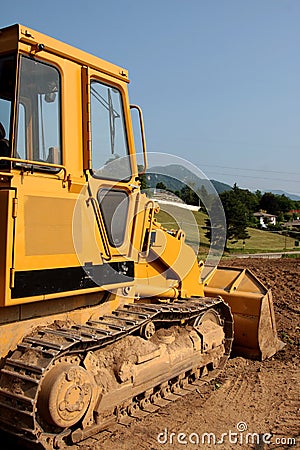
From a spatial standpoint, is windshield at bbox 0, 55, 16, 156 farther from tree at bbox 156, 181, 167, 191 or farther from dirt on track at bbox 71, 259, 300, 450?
dirt on track at bbox 71, 259, 300, 450

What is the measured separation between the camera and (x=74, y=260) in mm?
5375

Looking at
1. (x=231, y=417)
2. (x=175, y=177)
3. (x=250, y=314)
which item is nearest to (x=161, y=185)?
(x=175, y=177)

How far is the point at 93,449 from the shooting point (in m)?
5.19

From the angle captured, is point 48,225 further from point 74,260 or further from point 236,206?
point 236,206

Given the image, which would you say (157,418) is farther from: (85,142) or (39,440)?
(85,142)

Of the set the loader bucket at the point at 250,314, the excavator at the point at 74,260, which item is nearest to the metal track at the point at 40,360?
the excavator at the point at 74,260

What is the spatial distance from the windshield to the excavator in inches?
0.5

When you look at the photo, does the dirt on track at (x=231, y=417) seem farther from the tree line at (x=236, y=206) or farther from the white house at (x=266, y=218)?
the white house at (x=266, y=218)

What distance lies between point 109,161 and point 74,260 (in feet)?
4.18

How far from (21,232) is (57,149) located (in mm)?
1022

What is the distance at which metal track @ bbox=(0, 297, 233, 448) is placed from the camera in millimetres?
4504

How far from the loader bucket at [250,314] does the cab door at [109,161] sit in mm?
3174

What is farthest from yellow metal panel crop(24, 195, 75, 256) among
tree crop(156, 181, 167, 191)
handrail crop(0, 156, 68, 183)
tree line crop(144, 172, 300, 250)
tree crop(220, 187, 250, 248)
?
tree crop(220, 187, 250, 248)

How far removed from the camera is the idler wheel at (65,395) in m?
4.66
